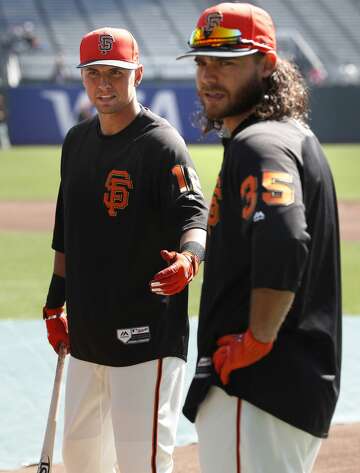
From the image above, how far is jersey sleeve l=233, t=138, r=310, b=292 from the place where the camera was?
259 cm

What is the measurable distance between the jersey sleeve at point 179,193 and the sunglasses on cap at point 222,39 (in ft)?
2.95

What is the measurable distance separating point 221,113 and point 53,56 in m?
38.5

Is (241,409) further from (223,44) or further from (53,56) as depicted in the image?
(53,56)

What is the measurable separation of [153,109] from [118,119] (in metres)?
28.8

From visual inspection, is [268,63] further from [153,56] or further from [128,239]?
[153,56]

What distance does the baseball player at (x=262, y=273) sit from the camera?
103 inches

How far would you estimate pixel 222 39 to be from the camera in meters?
2.87

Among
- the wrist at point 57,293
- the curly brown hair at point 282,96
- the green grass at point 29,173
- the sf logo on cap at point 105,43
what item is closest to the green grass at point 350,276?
the wrist at point 57,293

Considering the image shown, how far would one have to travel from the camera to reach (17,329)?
25.9ft

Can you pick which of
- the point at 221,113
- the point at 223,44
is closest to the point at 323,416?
the point at 221,113

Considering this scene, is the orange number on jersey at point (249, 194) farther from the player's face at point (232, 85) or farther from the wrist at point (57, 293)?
the wrist at point (57, 293)

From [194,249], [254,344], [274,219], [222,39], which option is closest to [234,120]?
[222,39]

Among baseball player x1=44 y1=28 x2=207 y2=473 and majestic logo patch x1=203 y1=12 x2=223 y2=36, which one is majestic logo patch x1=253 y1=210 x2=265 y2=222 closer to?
majestic logo patch x1=203 y1=12 x2=223 y2=36

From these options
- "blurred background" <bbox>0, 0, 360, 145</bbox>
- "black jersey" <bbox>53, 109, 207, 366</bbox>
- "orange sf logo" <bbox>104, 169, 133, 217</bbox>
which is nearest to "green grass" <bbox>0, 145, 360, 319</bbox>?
"blurred background" <bbox>0, 0, 360, 145</bbox>
